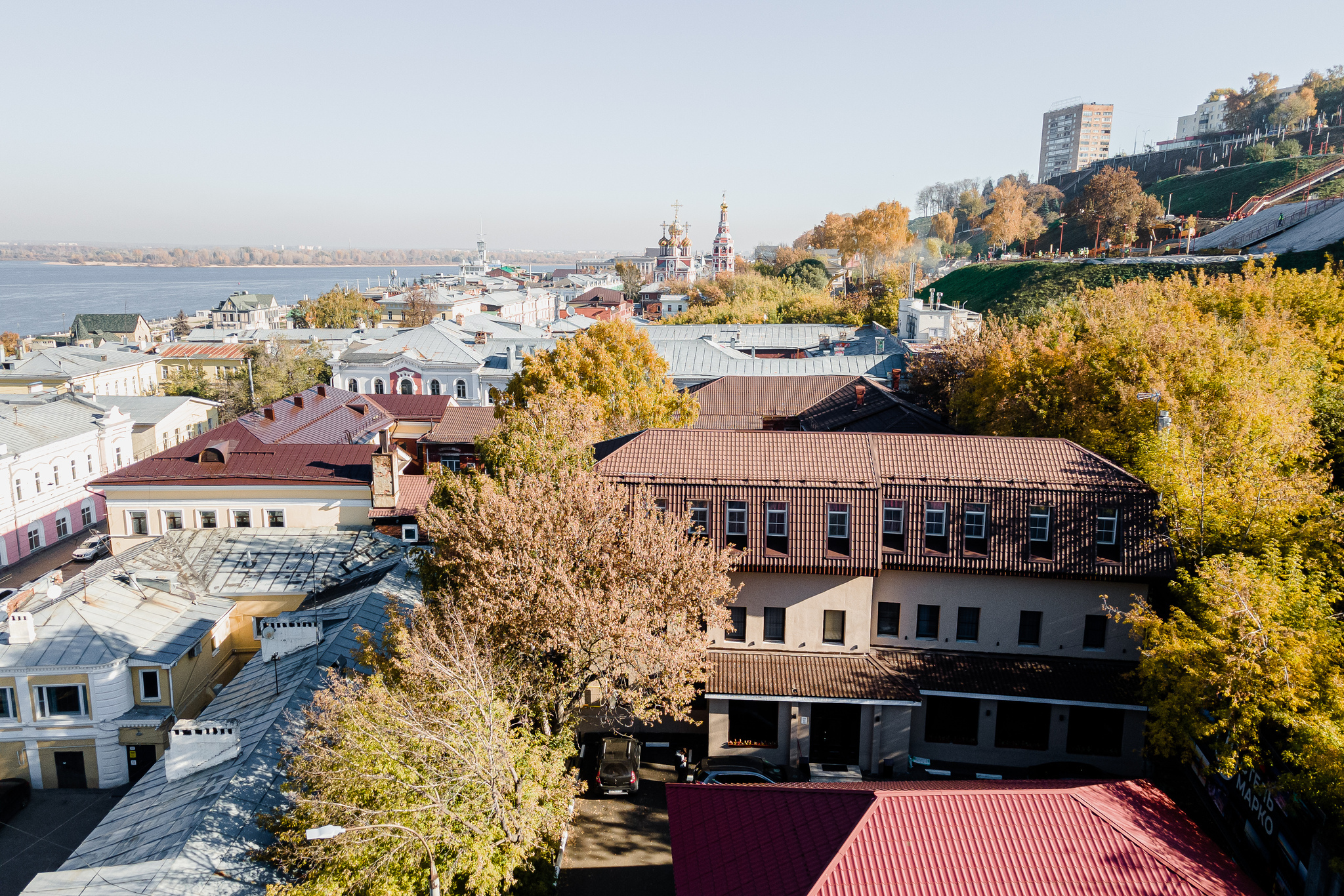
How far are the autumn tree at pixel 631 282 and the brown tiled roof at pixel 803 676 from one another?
146m

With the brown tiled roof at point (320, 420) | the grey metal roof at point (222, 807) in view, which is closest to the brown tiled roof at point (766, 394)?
the brown tiled roof at point (320, 420)

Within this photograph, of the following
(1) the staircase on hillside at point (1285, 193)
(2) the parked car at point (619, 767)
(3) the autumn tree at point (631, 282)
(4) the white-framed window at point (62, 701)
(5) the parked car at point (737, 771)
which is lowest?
(5) the parked car at point (737, 771)

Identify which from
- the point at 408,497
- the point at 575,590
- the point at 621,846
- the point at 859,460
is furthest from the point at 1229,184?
the point at 575,590

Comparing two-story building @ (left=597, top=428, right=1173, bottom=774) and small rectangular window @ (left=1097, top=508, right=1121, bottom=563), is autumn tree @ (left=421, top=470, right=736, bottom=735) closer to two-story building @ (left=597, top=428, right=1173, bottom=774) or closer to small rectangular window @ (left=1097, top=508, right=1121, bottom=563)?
two-story building @ (left=597, top=428, right=1173, bottom=774)

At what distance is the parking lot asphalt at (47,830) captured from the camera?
817 inches

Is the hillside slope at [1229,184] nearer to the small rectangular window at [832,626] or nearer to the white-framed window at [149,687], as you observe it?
the small rectangular window at [832,626]

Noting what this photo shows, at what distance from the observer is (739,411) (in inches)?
1922

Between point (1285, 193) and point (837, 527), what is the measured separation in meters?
83.5

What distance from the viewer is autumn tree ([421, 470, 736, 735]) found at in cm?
1714

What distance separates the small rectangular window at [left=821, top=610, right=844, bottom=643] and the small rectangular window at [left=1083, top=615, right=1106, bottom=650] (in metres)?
6.92

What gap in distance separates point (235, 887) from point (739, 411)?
37489mm

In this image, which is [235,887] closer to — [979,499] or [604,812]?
[604,812]

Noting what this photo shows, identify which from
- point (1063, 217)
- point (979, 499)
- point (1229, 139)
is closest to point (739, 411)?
point (979, 499)

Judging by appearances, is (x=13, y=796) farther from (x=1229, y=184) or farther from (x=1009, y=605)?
(x=1229, y=184)
